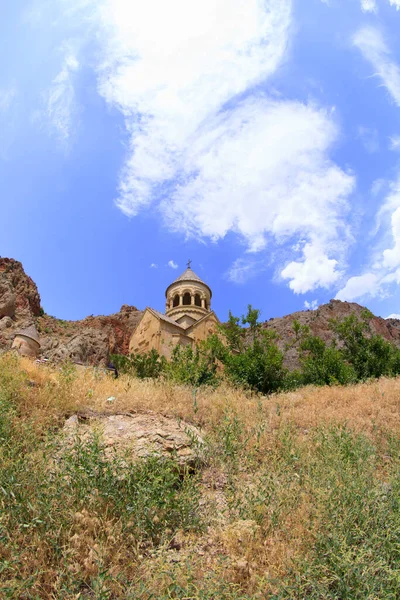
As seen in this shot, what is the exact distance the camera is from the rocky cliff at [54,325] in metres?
25.1

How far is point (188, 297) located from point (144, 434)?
68.6 ft

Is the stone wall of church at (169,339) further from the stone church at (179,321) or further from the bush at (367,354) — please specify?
the bush at (367,354)

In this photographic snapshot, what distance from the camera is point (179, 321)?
22.4 m

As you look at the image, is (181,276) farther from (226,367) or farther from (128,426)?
(128,426)

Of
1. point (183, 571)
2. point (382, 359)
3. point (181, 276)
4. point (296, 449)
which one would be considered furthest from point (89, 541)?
point (181, 276)

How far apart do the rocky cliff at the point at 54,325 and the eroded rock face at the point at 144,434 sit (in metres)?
15.6

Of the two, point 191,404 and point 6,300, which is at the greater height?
point 6,300

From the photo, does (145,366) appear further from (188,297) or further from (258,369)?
(188,297)

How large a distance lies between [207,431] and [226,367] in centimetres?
952

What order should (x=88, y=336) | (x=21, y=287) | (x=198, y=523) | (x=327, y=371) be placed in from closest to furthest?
(x=198, y=523) < (x=327, y=371) < (x=88, y=336) < (x=21, y=287)

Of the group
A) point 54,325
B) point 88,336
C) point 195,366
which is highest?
point 54,325

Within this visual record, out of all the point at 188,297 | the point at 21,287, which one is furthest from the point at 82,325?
the point at 188,297

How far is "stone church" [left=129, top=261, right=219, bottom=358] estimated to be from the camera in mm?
19828

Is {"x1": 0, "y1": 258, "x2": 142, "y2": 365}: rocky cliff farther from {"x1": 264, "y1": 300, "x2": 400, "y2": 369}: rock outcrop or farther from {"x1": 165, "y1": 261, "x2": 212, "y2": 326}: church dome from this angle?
{"x1": 264, "y1": 300, "x2": 400, "y2": 369}: rock outcrop
